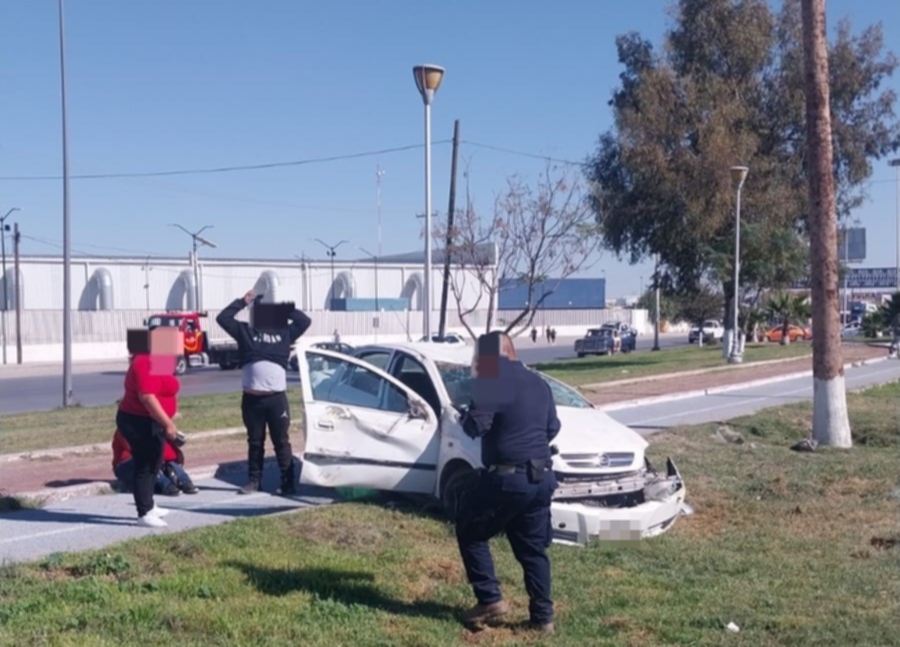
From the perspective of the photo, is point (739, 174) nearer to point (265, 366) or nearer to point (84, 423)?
point (84, 423)

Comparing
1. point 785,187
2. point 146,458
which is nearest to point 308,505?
point 146,458

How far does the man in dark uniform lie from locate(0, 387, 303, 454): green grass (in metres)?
9.74

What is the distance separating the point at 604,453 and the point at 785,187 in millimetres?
33891

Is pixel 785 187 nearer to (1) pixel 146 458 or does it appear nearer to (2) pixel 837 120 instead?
(2) pixel 837 120

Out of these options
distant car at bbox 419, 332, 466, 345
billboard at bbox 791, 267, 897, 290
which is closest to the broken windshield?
distant car at bbox 419, 332, 466, 345

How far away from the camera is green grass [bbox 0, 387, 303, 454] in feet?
52.9

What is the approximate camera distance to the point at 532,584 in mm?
6676

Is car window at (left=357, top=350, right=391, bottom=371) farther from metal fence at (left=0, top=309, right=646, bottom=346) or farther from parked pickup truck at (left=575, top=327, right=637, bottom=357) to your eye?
parked pickup truck at (left=575, top=327, right=637, bottom=357)

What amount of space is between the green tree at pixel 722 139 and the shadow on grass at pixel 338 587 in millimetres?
32098

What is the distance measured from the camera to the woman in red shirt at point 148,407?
8.80 meters

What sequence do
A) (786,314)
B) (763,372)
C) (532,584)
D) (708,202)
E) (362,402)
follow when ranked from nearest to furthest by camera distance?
(532,584), (362,402), (763,372), (708,202), (786,314)

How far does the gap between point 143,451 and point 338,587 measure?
7.77 feet

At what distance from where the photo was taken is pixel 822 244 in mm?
15562

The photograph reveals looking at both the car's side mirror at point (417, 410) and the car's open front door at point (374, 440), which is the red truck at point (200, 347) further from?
the car's side mirror at point (417, 410)
